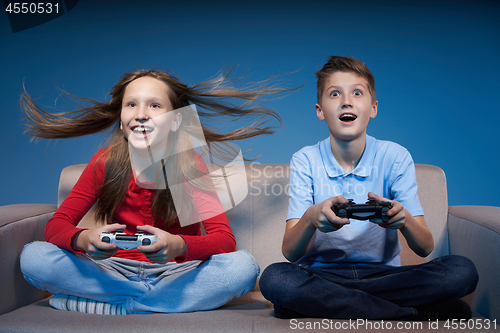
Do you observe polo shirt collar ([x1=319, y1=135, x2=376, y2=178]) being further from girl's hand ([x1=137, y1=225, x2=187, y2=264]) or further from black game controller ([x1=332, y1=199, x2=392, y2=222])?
girl's hand ([x1=137, y1=225, x2=187, y2=264])

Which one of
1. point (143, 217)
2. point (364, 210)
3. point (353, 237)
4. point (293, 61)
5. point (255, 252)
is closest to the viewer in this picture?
point (364, 210)

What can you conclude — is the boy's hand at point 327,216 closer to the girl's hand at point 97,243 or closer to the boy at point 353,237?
the boy at point 353,237

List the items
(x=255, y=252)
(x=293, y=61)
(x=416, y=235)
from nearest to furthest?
(x=416, y=235) → (x=255, y=252) → (x=293, y=61)

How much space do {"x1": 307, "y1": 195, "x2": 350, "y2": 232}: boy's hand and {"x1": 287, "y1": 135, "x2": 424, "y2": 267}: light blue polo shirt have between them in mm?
162

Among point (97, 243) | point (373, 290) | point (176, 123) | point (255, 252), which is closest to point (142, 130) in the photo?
point (176, 123)

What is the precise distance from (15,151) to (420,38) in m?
1.89

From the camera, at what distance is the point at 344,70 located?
115 centimetres

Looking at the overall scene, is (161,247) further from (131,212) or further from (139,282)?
(131,212)

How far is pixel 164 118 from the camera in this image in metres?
1.20

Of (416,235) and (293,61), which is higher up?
(293,61)

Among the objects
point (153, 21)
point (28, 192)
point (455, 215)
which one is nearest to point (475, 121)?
point (455, 215)

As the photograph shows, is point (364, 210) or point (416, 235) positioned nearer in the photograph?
point (364, 210)

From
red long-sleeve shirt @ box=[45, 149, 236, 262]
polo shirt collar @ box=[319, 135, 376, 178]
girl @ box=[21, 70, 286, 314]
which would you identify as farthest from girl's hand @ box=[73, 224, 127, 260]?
polo shirt collar @ box=[319, 135, 376, 178]

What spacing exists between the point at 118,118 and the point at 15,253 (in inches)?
19.5
